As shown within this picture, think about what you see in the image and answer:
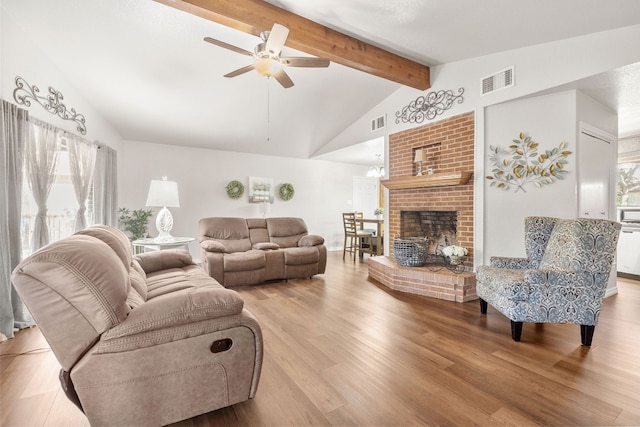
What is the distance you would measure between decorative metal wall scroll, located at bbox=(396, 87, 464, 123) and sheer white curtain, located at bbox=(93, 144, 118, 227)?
4.50 metres

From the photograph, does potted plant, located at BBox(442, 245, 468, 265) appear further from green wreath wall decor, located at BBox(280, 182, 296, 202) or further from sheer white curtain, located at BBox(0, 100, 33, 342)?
sheer white curtain, located at BBox(0, 100, 33, 342)

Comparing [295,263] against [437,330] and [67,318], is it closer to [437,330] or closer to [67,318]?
[437,330]

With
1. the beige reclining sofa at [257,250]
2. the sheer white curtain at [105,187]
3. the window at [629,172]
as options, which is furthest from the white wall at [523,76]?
the sheer white curtain at [105,187]

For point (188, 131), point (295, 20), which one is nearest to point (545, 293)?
point (295, 20)

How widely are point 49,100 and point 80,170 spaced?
0.90 metres

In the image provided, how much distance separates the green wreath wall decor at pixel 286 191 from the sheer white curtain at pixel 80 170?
Result: 3412 millimetres

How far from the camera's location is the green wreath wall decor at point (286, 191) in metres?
6.42

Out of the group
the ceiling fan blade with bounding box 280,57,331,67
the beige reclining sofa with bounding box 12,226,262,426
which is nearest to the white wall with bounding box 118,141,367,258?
the ceiling fan blade with bounding box 280,57,331,67

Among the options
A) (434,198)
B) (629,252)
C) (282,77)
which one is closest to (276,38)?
(282,77)

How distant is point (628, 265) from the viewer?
4215mm

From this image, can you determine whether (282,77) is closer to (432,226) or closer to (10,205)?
(10,205)

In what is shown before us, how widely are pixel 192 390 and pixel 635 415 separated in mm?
2216

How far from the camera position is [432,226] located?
437 centimetres

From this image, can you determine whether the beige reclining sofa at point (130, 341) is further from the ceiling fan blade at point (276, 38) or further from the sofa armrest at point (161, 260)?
the ceiling fan blade at point (276, 38)
